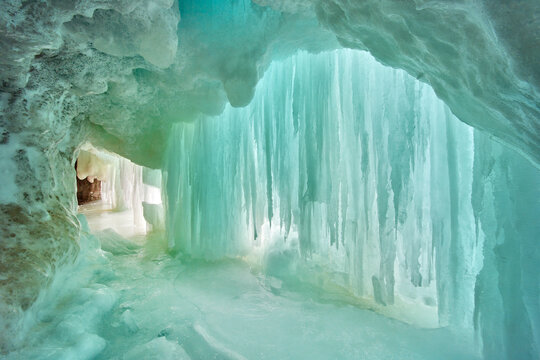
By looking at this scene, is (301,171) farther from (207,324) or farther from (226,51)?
(207,324)

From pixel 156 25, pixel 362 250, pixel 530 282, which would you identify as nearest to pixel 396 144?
pixel 362 250

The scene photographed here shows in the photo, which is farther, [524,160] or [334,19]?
[334,19]

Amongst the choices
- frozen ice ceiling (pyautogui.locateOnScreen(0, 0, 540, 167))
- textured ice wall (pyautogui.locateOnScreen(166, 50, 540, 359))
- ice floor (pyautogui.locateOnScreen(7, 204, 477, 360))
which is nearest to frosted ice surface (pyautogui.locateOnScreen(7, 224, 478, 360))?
ice floor (pyautogui.locateOnScreen(7, 204, 477, 360))

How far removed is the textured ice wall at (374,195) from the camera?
2908mm

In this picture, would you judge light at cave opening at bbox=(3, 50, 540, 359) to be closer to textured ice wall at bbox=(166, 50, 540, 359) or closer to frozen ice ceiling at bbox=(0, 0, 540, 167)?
textured ice wall at bbox=(166, 50, 540, 359)

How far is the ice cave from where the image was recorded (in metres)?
2.61

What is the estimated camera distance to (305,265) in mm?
5910

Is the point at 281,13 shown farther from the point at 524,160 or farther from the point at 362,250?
the point at 362,250

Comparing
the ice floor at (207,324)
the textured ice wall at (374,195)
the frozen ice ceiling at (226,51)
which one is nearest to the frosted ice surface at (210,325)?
the ice floor at (207,324)

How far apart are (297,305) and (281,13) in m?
4.95

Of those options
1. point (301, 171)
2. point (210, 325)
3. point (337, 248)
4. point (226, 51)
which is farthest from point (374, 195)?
point (226, 51)

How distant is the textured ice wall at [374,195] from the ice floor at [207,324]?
1.95 feet

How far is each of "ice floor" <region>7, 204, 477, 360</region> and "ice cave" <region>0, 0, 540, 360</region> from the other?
3 centimetres

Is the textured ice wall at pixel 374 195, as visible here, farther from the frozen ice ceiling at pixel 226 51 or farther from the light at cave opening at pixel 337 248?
the frozen ice ceiling at pixel 226 51
